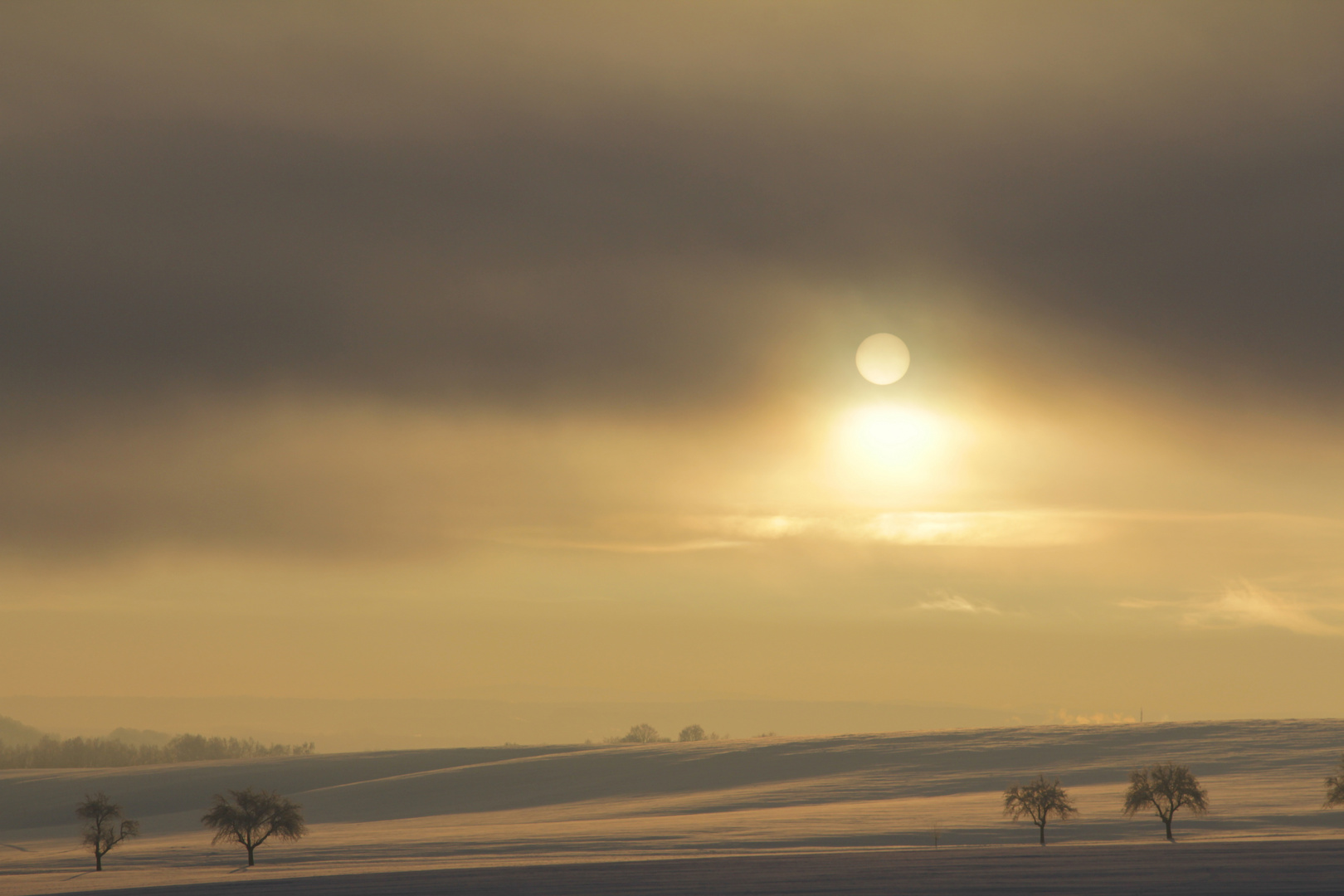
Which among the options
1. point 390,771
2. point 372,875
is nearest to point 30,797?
point 390,771

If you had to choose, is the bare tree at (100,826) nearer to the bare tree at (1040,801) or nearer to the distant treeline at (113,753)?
the bare tree at (1040,801)

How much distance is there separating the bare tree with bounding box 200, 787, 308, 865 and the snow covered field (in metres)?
1.36

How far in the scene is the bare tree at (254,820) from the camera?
71.6 m

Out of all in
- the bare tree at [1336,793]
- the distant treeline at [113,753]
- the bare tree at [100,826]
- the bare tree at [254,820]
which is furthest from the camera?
the distant treeline at [113,753]

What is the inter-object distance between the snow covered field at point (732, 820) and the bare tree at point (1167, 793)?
1.21 m

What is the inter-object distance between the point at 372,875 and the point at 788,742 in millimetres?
77969

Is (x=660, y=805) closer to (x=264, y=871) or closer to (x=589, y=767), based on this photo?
(x=589, y=767)

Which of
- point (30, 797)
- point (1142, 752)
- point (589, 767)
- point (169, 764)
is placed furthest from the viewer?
point (169, 764)

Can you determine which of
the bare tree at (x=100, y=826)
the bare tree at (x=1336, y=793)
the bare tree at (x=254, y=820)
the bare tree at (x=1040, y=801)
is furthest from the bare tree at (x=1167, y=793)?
the bare tree at (x=100, y=826)

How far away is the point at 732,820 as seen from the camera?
2958 inches

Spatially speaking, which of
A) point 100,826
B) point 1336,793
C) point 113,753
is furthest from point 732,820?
point 113,753

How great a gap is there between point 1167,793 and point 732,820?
82.3 feet

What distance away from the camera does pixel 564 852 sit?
6128 cm

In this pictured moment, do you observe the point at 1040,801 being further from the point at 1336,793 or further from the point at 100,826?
the point at 100,826
